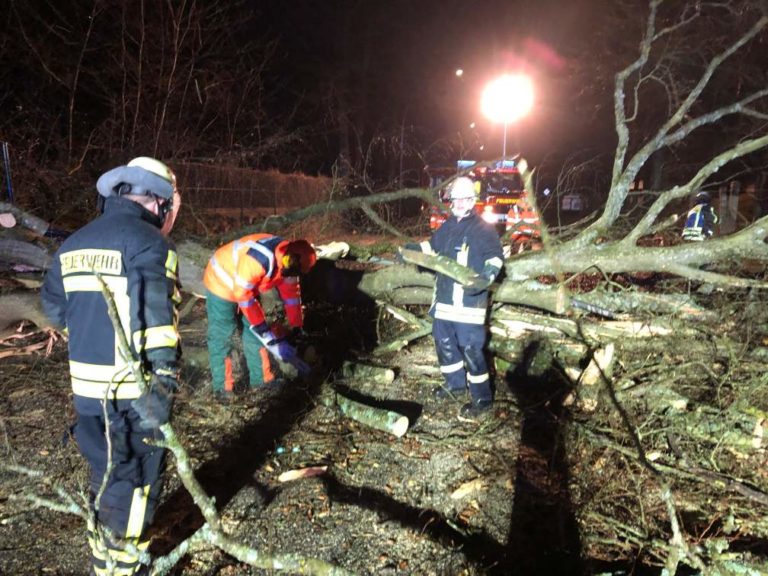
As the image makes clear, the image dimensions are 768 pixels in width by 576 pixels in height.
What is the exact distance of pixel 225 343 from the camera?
12.8 feet

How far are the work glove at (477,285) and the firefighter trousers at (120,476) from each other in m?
2.28

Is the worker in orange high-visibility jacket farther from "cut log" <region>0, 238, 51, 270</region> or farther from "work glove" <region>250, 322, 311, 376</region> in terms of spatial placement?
"cut log" <region>0, 238, 51, 270</region>

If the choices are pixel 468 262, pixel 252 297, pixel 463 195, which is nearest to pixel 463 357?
pixel 468 262

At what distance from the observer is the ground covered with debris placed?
2.33 meters

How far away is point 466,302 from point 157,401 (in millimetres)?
2358

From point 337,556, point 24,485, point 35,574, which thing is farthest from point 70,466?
point 337,556

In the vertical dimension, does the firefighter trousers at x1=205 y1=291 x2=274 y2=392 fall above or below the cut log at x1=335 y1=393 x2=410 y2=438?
above

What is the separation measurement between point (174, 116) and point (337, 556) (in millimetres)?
8815

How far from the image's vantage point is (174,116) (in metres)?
9.11

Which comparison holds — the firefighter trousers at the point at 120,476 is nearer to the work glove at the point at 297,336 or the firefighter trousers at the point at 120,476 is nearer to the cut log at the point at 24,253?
the work glove at the point at 297,336

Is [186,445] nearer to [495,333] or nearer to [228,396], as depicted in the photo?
[228,396]

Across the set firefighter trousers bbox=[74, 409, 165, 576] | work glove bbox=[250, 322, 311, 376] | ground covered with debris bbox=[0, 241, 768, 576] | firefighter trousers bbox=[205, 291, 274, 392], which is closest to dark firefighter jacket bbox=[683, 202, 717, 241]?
ground covered with debris bbox=[0, 241, 768, 576]

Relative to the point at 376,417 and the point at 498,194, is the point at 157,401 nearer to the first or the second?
the point at 376,417

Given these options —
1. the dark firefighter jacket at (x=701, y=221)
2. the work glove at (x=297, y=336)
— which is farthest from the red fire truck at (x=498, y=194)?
the work glove at (x=297, y=336)
